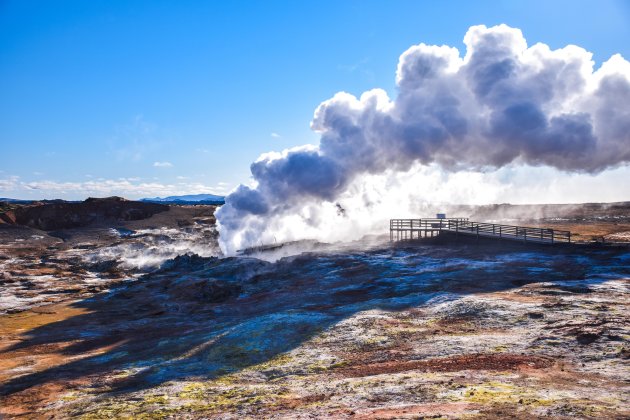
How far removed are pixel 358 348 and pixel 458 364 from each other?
5.07 m

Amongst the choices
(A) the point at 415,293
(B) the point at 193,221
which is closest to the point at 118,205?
(B) the point at 193,221

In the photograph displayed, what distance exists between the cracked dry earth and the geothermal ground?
0.34 ft

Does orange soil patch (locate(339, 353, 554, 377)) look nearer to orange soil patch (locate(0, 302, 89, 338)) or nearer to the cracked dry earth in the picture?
the cracked dry earth

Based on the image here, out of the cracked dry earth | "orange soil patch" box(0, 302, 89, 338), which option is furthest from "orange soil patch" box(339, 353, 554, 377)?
"orange soil patch" box(0, 302, 89, 338)

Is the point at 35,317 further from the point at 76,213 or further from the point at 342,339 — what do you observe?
the point at 76,213

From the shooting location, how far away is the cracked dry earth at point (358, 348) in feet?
43.8

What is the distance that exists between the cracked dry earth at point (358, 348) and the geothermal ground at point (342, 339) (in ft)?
0.34

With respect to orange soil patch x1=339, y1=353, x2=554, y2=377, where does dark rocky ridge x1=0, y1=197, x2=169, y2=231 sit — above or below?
above

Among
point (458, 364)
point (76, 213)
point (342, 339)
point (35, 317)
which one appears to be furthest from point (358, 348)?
point (76, 213)

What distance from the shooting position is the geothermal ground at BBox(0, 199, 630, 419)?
1359 cm

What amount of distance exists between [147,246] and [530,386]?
7657 cm

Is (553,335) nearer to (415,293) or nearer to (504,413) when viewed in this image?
(504,413)

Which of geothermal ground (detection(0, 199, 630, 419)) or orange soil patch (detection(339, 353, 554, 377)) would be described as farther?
orange soil patch (detection(339, 353, 554, 377))

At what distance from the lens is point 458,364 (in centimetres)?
1619
